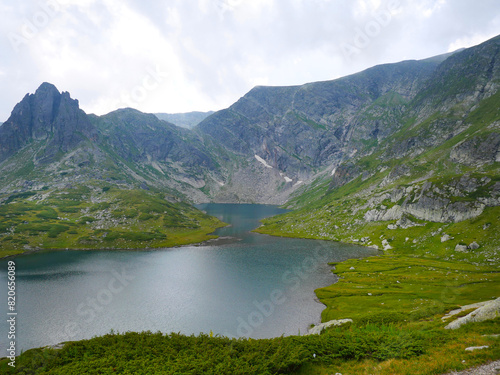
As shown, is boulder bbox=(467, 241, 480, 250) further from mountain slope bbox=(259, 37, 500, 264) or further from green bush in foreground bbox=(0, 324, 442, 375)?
green bush in foreground bbox=(0, 324, 442, 375)

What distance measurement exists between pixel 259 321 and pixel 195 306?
1816cm

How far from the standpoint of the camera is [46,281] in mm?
85250

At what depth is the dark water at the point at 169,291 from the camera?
56.1 metres

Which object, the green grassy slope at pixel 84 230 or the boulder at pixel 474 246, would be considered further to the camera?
the green grassy slope at pixel 84 230

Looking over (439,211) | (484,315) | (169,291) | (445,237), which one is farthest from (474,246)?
(169,291)

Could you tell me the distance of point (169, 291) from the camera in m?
77.2

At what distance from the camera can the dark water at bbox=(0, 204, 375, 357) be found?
184 feet

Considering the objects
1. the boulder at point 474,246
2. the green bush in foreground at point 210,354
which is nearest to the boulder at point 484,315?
the green bush in foreground at point 210,354

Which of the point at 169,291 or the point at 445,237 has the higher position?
the point at 169,291

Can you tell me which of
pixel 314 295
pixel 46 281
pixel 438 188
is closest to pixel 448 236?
pixel 438 188

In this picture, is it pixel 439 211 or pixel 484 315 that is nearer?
pixel 484 315

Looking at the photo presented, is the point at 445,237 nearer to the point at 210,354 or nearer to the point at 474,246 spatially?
the point at 474,246

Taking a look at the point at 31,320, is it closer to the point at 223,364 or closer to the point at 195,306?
Answer: the point at 195,306

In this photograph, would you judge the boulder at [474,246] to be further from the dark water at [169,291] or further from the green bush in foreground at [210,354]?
the green bush in foreground at [210,354]
